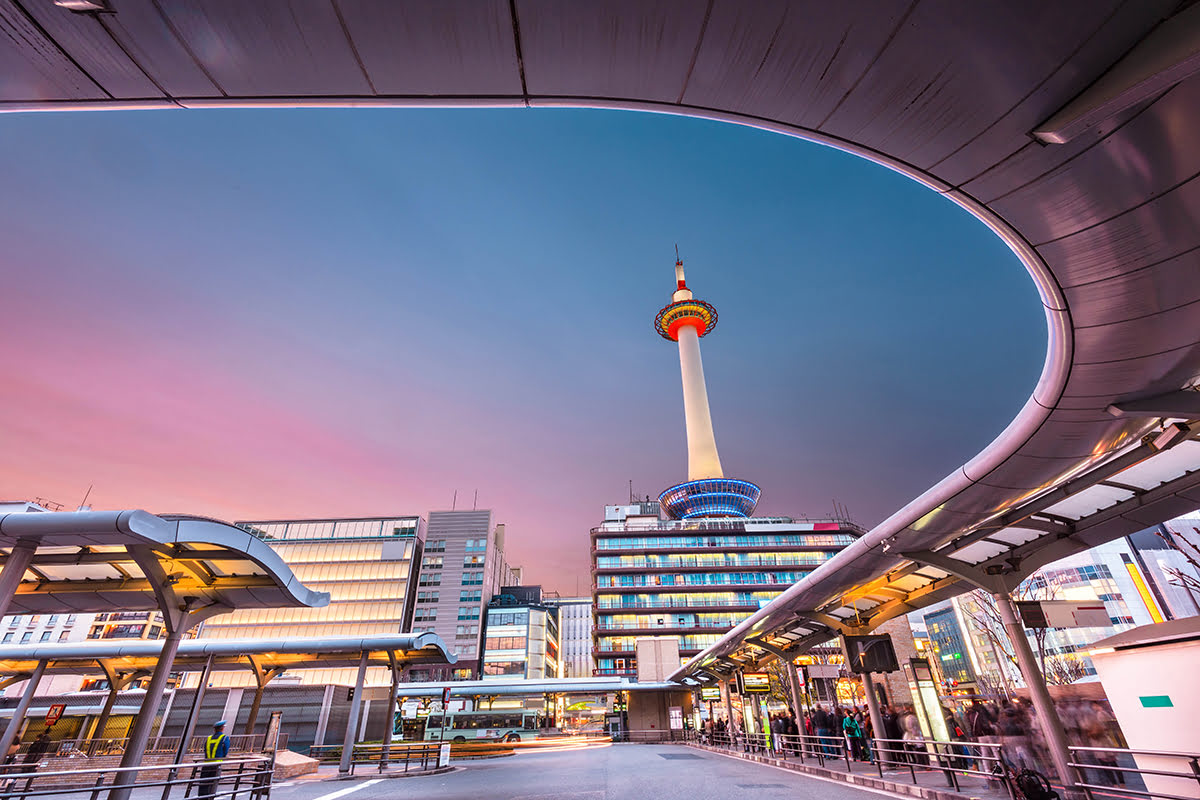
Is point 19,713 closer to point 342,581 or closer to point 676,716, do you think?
point 676,716

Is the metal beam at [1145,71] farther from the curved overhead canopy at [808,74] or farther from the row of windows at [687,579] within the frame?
the row of windows at [687,579]

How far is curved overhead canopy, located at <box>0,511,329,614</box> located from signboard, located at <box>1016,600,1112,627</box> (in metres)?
13.9

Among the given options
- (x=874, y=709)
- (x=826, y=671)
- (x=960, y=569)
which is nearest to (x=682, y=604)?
(x=826, y=671)

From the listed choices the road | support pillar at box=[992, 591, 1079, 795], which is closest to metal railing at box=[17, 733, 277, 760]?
the road

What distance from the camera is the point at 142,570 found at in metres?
10.9

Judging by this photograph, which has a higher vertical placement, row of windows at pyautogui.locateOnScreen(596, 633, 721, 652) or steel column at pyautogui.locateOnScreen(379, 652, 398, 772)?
row of windows at pyautogui.locateOnScreen(596, 633, 721, 652)

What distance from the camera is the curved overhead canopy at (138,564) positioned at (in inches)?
346

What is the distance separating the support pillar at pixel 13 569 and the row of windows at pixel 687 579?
70835 millimetres

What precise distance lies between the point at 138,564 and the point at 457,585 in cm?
7784

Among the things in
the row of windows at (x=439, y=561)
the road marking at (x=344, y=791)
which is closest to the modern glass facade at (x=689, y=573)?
the row of windows at (x=439, y=561)

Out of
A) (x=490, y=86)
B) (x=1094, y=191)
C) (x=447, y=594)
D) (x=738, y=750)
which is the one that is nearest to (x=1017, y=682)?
(x=738, y=750)

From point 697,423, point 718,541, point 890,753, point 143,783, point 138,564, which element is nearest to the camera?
point 143,783

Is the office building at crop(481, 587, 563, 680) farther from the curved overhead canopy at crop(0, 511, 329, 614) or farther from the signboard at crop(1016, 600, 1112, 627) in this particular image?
the signboard at crop(1016, 600, 1112, 627)

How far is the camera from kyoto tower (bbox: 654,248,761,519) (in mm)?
90812
